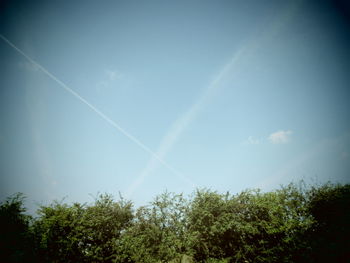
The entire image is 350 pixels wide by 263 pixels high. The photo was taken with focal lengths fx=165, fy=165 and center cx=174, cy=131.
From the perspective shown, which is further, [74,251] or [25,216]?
[25,216]

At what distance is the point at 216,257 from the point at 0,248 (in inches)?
1133

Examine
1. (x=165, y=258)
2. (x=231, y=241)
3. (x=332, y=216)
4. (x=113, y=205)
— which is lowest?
(x=165, y=258)

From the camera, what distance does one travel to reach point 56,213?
2320 centimetres

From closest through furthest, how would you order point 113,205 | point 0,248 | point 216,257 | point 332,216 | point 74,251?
1. point 0,248
2. point 74,251
3. point 216,257
4. point 332,216
5. point 113,205

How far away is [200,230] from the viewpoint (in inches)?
1038

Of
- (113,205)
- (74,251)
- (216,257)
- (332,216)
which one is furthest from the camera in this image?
(113,205)

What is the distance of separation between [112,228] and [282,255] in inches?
1021

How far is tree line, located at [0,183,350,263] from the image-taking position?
21.5m

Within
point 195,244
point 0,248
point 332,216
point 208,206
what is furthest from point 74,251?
point 332,216

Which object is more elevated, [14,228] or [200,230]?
[200,230]

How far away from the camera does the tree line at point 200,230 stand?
21531 millimetres

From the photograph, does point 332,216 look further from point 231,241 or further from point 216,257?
point 216,257

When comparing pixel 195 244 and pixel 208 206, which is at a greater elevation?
pixel 208 206

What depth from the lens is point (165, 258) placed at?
76.4ft
